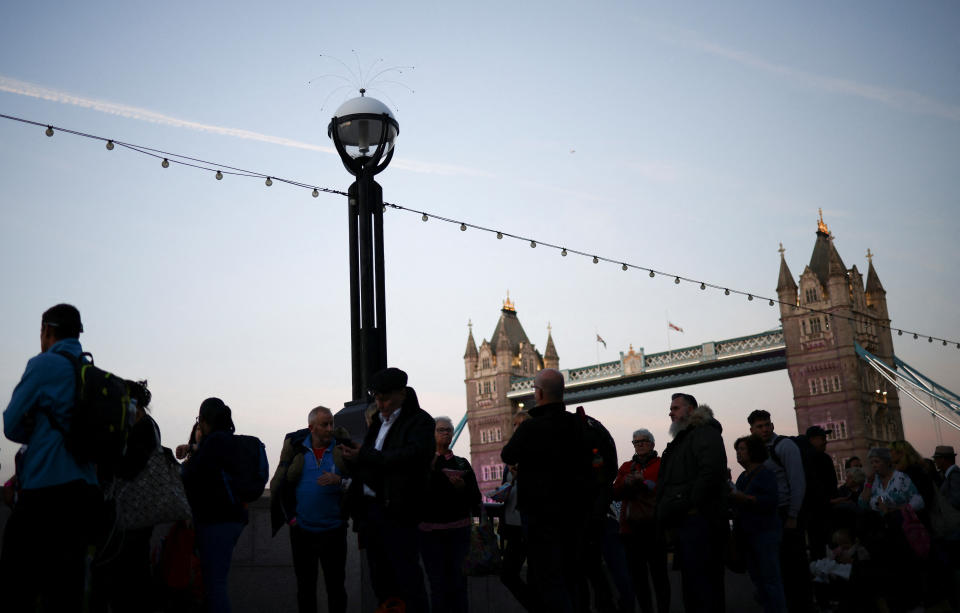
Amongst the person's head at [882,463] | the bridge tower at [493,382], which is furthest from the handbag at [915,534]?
the bridge tower at [493,382]

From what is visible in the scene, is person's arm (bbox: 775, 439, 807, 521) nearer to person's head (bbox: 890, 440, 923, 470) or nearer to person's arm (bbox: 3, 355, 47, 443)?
person's head (bbox: 890, 440, 923, 470)

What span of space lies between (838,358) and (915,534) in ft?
177

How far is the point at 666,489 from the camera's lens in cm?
516

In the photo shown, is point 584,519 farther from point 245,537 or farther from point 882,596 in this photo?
point 245,537

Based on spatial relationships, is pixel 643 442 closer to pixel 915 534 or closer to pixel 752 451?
pixel 752 451

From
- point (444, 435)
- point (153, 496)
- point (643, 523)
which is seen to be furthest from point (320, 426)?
point (643, 523)

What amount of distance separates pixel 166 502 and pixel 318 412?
1.37m

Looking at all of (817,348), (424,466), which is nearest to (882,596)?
(424,466)

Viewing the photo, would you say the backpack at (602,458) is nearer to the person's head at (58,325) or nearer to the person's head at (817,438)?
the person's head at (58,325)

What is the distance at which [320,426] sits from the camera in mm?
5340

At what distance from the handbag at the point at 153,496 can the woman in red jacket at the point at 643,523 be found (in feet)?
10.4

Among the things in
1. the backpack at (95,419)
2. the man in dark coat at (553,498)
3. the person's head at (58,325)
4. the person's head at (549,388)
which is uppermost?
the person's head at (58,325)

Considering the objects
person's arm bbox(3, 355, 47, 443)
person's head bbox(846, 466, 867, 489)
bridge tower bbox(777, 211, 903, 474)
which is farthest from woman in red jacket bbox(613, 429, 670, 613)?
bridge tower bbox(777, 211, 903, 474)

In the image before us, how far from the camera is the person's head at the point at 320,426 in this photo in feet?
17.5
